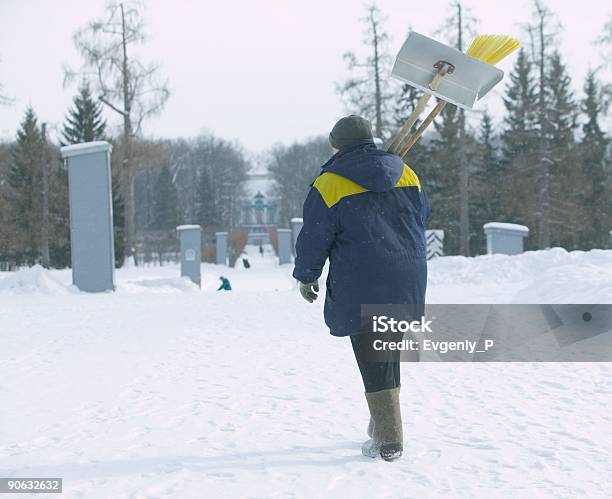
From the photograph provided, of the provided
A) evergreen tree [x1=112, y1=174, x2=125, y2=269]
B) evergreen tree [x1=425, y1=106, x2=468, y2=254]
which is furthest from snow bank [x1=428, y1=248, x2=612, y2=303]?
evergreen tree [x1=112, y1=174, x2=125, y2=269]

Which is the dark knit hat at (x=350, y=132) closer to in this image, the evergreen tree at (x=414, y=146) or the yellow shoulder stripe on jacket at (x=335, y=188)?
the yellow shoulder stripe on jacket at (x=335, y=188)

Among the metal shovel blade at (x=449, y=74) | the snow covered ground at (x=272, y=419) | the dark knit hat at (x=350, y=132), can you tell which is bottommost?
the snow covered ground at (x=272, y=419)

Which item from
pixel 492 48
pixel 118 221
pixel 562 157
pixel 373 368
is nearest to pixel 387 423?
pixel 373 368

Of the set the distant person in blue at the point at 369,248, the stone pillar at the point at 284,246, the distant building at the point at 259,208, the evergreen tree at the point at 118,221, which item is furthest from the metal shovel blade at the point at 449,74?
the distant building at the point at 259,208

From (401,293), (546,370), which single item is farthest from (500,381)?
(401,293)

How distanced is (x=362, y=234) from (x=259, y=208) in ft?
260

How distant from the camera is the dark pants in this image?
9.65ft

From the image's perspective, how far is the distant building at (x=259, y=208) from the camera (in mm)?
76750

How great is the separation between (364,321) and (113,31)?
85.7ft

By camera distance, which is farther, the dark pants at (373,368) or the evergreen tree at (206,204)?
the evergreen tree at (206,204)

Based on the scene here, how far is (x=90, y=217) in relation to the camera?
1351cm

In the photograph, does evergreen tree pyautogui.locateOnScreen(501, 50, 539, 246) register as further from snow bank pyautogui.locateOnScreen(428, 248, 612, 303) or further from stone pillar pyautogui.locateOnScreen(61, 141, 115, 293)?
stone pillar pyautogui.locateOnScreen(61, 141, 115, 293)

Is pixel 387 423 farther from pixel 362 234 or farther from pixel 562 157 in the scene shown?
pixel 562 157

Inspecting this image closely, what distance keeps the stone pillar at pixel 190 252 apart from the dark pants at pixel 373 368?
1908cm
